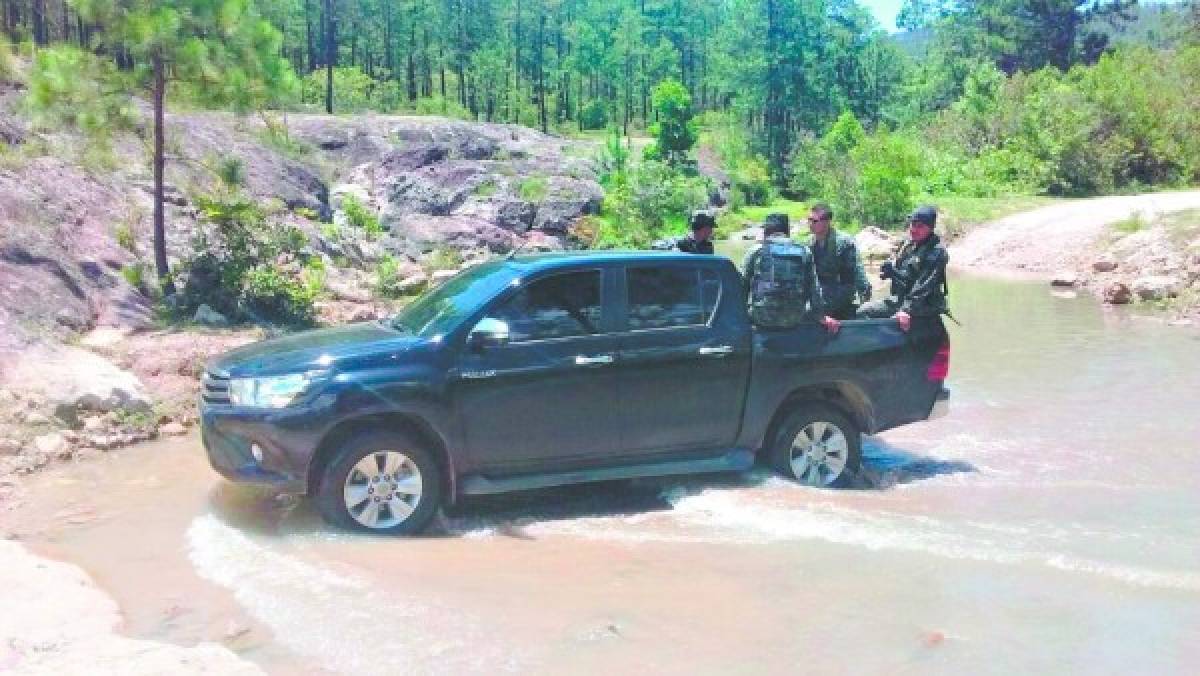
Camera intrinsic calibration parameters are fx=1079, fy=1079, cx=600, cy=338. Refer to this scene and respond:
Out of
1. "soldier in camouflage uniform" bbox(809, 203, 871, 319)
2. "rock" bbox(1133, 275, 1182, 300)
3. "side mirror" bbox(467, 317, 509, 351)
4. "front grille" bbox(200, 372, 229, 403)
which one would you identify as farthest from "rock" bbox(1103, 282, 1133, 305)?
"front grille" bbox(200, 372, 229, 403)

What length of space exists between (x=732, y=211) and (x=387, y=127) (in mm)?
18078

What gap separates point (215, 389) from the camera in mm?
6938

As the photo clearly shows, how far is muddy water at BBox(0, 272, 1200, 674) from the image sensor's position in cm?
523

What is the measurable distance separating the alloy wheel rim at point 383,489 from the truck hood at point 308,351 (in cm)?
66

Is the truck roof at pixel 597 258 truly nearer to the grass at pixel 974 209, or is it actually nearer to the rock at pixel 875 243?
the rock at pixel 875 243

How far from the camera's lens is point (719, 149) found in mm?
65312

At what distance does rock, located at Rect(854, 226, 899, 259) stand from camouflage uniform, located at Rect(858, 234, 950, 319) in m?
20.1

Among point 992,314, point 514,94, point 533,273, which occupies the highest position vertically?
point 514,94

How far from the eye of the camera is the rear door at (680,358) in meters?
7.44

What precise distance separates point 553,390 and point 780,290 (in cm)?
192

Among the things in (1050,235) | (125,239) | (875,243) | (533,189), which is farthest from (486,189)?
(125,239)

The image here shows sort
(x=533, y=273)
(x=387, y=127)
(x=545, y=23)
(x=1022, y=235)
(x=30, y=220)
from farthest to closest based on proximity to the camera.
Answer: (x=545, y=23), (x=387, y=127), (x=1022, y=235), (x=30, y=220), (x=533, y=273)

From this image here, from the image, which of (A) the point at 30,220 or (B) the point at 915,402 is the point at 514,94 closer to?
(A) the point at 30,220

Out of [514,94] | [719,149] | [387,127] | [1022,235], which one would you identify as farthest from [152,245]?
[514,94]
